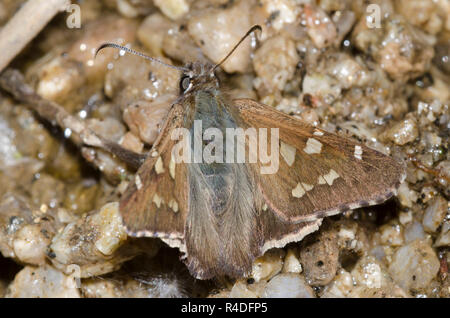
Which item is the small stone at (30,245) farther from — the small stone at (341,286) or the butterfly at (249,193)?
the small stone at (341,286)

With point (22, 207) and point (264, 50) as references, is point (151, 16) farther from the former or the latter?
point (22, 207)

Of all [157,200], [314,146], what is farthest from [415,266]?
[157,200]

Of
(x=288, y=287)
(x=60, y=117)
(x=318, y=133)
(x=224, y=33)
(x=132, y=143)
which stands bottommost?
(x=288, y=287)

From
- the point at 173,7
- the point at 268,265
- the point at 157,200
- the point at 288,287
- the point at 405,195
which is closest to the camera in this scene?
the point at 157,200

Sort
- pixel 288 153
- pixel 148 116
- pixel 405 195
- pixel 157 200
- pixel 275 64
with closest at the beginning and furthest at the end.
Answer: pixel 157 200 → pixel 288 153 → pixel 405 195 → pixel 148 116 → pixel 275 64

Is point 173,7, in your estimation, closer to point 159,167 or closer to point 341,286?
point 159,167

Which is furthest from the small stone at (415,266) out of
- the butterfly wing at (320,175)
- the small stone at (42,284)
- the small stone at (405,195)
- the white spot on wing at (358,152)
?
the small stone at (42,284)

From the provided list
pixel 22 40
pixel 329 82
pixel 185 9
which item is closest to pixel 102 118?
pixel 22 40

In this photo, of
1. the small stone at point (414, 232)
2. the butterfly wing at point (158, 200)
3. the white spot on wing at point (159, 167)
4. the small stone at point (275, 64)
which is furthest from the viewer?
the small stone at point (275, 64)
